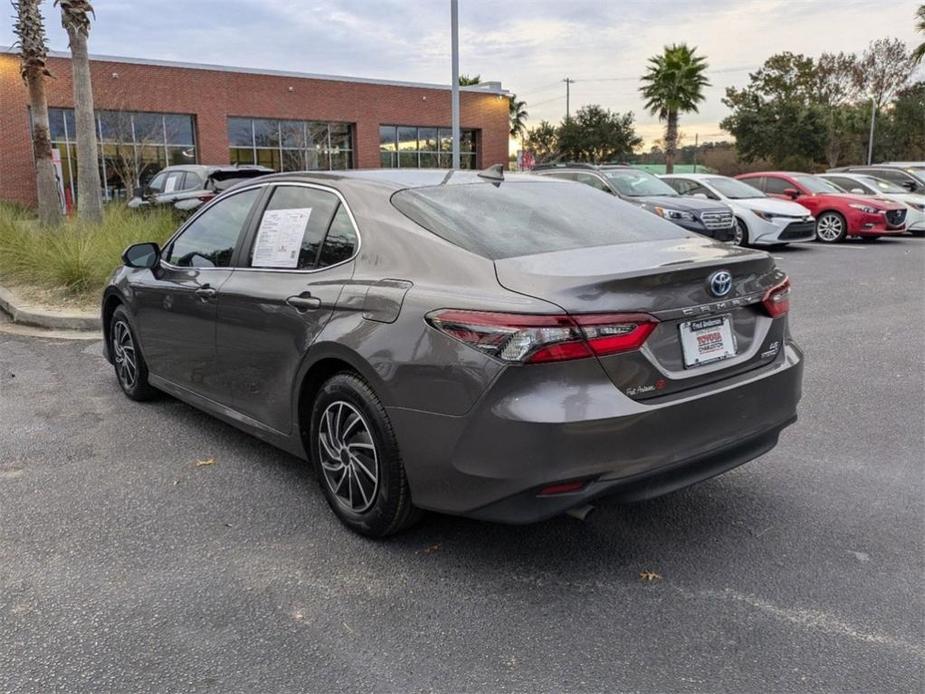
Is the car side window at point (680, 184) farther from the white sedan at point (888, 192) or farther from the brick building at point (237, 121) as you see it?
the brick building at point (237, 121)

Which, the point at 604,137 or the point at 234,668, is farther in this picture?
the point at 604,137

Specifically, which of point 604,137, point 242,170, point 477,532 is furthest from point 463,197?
point 604,137

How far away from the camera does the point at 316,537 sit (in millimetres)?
3488

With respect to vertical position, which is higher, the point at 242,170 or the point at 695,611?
the point at 242,170

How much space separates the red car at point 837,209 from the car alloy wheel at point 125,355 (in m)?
14.9

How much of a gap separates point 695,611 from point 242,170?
42.2ft

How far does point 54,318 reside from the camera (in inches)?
325

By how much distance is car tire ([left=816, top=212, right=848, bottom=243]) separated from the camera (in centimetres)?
1650

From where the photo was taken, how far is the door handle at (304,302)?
11.4 ft

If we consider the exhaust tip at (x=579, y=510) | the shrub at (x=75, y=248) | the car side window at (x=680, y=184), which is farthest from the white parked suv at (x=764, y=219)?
the exhaust tip at (x=579, y=510)

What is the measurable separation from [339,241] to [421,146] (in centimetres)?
3597

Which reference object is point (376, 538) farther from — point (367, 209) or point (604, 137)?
point (604, 137)

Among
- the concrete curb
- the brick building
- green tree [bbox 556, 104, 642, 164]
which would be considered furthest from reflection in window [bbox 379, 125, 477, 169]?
the concrete curb

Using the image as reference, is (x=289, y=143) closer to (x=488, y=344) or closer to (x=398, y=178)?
(x=398, y=178)
